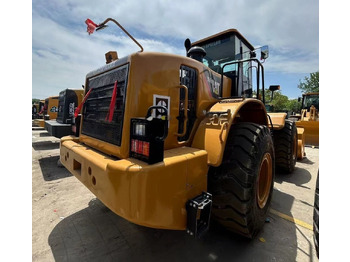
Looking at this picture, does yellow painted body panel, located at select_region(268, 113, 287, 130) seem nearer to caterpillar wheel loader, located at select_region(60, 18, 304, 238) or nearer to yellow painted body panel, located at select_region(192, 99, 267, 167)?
caterpillar wheel loader, located at select_region(60, 18, 304, 238)

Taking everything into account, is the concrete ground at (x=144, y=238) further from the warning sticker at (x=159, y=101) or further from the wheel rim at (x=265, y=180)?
the warning sticker at (x=159, y=101)

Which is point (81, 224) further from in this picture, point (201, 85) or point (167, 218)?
point (201, 85)

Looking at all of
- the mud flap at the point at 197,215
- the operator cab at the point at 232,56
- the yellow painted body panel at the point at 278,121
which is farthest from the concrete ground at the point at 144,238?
the operator cab at the point at 232,56

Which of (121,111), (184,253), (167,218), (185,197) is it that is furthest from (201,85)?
(184,253)

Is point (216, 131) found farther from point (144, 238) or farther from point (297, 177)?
point (297, 177)

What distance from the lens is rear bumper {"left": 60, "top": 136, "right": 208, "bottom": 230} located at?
1.47 meters

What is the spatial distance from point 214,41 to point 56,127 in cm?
533

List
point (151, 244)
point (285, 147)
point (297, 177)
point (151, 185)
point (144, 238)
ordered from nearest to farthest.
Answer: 1. point (151, 185)
2. point (151, 244)
3. point (144, 238)
4. point (285, 147)
5. point (297, 177)

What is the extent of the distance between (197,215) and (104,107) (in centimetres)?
164

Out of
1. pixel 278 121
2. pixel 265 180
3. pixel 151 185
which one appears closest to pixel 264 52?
pixel 278 121

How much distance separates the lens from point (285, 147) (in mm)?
4590

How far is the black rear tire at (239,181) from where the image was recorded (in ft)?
6.61

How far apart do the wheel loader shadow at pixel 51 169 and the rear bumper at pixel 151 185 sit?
3.54 m

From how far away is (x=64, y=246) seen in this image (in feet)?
7.52
